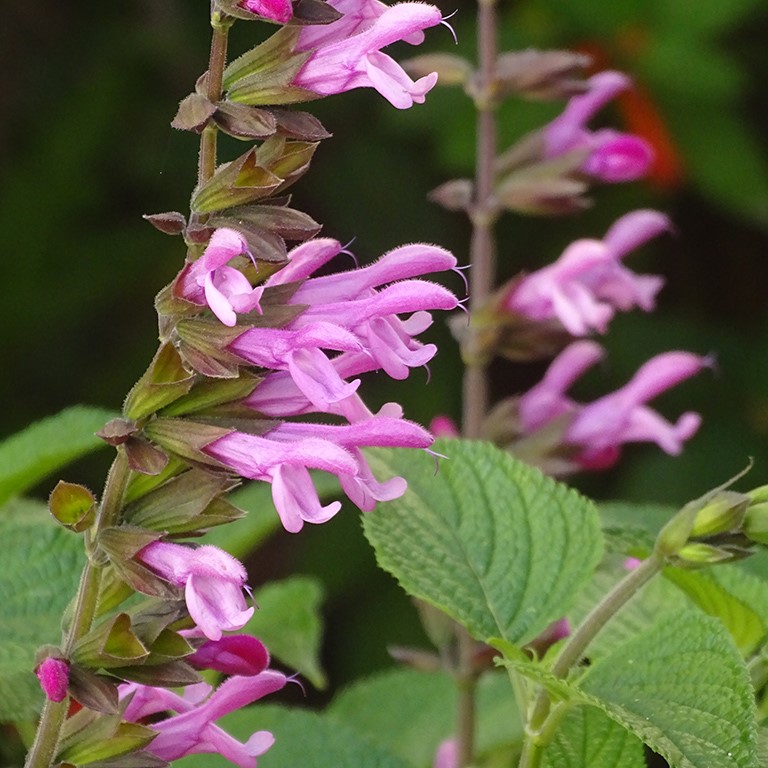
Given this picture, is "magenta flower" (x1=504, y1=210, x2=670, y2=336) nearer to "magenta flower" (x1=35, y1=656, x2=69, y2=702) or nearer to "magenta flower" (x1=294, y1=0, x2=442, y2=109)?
"magenta flower" (x1=294, y1=0, x2=442, y2=109)

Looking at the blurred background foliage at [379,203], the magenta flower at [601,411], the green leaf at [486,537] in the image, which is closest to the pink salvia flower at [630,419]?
the magenta flower at [601,411]

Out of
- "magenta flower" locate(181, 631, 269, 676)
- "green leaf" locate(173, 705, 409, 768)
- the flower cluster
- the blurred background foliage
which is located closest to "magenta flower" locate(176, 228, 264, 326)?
the flower cluster

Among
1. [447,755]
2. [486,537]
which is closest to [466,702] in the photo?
[447,755]

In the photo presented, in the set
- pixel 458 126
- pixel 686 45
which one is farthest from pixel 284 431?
pixel 686 45

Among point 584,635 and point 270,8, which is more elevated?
point 270,8

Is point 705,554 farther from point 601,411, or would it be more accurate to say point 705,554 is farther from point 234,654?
point 601,411

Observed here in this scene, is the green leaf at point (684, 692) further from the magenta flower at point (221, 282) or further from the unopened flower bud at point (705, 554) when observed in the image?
the magenta flower at point (221, 282)
